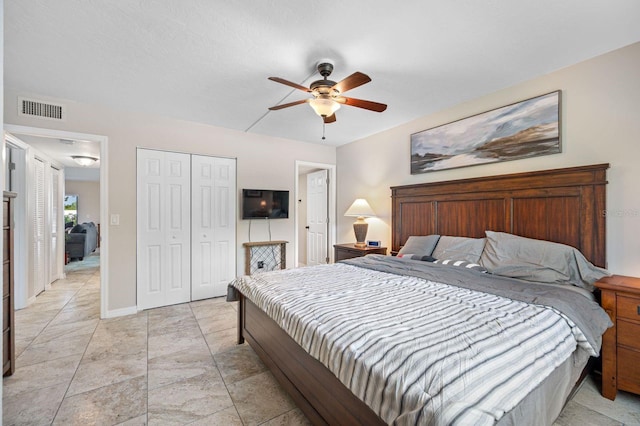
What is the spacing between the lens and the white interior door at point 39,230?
12.9 ft

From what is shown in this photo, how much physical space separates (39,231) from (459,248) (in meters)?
5.69

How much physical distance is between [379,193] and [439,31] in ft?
8.26

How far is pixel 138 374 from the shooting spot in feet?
6.93

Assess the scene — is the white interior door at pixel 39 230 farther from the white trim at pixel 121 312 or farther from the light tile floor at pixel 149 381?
the white trim at pixel 121 312

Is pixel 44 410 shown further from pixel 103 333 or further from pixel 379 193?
pixel 379 193

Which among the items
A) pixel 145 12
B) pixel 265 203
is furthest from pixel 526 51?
pixel 265 203

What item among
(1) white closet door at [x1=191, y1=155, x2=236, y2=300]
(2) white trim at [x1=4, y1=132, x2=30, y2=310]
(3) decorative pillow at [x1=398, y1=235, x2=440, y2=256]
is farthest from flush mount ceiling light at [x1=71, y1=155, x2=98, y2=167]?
(3) decorative pillow at [x1=398, y1=235, x2=440, y2=256]

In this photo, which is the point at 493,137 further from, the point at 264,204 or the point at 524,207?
the point at 264,204

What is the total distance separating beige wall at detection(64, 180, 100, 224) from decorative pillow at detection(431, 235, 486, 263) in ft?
34.0

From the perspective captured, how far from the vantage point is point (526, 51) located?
220 centimetres

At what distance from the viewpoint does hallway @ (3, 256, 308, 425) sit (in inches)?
67.0

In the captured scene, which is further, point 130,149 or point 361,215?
point 361,215

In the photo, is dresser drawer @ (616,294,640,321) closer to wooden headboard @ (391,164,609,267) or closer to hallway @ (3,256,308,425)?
wooden headboard @ (391,164,609,267)

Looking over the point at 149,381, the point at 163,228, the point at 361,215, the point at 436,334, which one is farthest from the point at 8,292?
the point at 361,215
